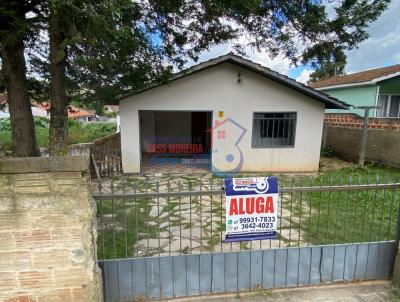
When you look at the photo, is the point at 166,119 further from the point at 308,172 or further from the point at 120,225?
the point at 120,225

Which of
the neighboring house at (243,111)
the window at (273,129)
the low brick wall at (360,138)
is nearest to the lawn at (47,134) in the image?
the neighboring house at (243,111)

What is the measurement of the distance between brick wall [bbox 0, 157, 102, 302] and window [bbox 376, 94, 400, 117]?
1542cm

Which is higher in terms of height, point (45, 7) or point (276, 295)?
point (45, 7)

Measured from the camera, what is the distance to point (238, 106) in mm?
9188

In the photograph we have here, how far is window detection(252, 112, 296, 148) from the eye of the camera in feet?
31.0

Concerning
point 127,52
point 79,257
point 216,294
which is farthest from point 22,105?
point 216,294

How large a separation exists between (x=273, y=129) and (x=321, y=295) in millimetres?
7083

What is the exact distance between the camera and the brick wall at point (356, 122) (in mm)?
9794

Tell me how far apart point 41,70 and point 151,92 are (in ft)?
11.6

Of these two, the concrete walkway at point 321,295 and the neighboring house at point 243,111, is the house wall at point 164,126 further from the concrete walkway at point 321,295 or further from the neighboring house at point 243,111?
the concrete walkway at point 321,295

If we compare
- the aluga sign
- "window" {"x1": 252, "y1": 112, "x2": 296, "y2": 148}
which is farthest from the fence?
the aluga sign

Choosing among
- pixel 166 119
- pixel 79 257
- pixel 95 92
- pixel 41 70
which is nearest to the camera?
pixel 79 257

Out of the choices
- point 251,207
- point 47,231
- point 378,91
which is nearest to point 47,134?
point 47,231

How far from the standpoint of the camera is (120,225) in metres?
4.99
